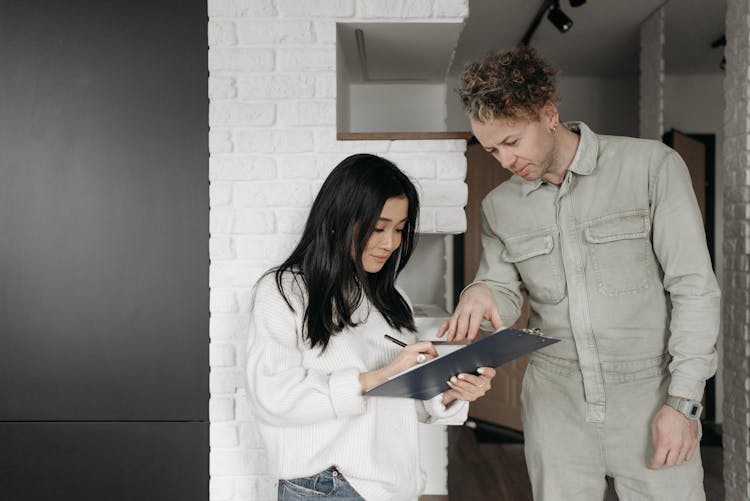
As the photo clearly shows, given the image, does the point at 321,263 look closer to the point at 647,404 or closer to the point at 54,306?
the point at 647,404

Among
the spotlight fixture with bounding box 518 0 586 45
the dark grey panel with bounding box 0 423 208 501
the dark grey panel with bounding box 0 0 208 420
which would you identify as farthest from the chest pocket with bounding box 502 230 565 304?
the spotlight fixture with bounding box 518 0 586 45

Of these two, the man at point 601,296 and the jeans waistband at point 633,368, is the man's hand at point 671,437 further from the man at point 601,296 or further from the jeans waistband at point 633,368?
the jeans waistband at point 633,368

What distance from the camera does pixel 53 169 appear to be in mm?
1864

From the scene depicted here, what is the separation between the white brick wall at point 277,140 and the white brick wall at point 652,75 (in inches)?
84.1

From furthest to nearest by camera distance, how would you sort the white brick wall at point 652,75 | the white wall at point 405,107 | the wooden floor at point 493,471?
the white brick wall at point 652,75
the wooden floor at point 493,471
the white wall at point 405,107

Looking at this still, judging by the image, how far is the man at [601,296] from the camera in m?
1.26

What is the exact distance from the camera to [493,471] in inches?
131

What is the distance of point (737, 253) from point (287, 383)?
1.84 metres

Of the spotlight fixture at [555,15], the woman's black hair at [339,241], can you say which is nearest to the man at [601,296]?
the woman's black hair at [339,241]

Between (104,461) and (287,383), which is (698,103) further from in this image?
(104,461)

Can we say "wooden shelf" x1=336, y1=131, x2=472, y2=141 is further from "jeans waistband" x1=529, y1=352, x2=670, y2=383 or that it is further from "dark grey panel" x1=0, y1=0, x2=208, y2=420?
"jeans waistband" x1=529, y1=352, x2=670, y2=383

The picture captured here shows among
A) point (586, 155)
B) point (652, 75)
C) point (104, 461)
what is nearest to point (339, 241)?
point (586, 155)

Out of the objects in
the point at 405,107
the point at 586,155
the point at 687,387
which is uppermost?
the point at 405,107

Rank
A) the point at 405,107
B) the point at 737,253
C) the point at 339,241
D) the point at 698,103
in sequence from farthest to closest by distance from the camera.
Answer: the point at 698,103, the point at 405,107, the point at 737,253, the point at 339,241
